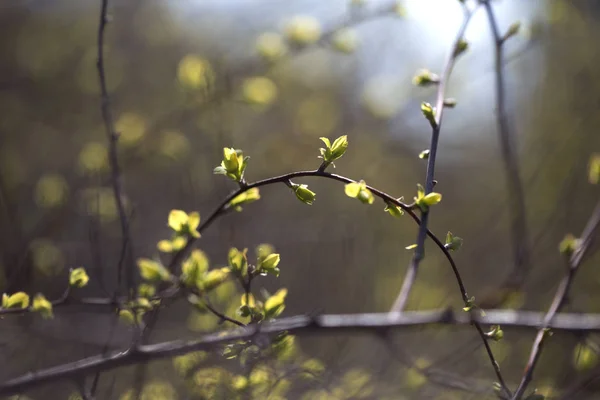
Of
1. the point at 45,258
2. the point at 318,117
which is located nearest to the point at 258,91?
the point at 318,117

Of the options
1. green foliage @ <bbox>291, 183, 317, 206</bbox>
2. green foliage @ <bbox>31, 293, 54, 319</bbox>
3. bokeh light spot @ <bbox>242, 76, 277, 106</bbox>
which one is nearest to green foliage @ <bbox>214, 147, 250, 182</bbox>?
green foliage @ <bbox>291, 183, 317, 206</bbox>

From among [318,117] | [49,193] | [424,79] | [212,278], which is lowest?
[49,193]

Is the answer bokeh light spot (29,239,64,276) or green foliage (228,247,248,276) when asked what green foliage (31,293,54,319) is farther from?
bokeh light spot (29,239,64,276)

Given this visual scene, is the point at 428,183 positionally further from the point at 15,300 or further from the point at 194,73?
the point at 194,73

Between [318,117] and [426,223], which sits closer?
[426,223]

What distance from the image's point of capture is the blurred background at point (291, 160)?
215 centimetres

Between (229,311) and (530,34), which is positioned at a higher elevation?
(530,34)

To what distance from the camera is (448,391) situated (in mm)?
2051

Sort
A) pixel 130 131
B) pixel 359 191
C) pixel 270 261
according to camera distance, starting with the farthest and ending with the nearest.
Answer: pixel 130 131, pixel 270 261, pixel 359 191

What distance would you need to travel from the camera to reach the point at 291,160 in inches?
130

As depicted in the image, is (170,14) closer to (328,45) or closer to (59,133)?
(59,133)

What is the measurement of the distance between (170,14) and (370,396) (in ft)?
12.7

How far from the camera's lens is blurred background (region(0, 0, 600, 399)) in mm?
2152

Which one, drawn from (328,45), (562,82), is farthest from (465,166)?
(328,45)
